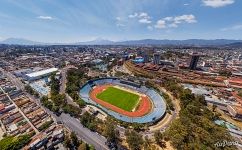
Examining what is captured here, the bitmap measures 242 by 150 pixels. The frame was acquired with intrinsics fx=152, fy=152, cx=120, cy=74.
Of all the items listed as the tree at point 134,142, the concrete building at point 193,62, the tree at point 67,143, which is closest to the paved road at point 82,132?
the tree at point 67,143

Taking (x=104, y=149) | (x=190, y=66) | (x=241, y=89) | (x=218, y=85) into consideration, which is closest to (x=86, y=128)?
(x=104, y=149)

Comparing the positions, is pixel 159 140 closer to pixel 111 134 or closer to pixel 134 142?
pixel 134 142

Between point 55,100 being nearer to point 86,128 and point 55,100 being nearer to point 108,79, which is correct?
point 86,128

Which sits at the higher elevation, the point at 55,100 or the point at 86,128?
the point at 55,100

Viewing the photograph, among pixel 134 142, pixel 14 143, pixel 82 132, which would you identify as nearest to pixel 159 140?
pixel 134 142

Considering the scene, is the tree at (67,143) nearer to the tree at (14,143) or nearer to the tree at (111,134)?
the tree at (111,134)

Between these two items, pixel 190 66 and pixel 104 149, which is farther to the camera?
pixel 190 66

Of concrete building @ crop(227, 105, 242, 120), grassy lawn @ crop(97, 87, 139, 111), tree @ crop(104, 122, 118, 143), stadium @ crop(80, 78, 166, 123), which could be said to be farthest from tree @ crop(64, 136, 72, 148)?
concrete building @ crop(227, 105, 242, 120)
